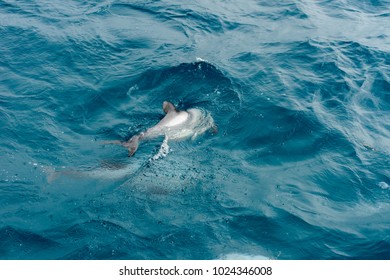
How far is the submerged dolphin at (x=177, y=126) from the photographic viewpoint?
14.0m

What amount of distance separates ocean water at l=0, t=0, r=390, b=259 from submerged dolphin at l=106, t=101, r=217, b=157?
0.34m

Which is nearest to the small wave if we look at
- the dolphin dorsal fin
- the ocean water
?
the ocean water

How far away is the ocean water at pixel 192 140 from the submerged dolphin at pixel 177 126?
342 mm

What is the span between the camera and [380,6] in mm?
26609

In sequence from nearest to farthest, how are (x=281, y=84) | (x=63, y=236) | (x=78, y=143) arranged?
(x=63, y=236), (x=78, y=143), (x=281, y=84)

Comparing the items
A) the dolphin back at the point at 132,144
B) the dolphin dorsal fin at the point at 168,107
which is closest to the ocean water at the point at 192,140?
the dolphin back at the point at 132,144

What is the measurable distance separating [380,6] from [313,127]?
16.7 metres

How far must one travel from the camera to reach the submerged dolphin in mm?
14045

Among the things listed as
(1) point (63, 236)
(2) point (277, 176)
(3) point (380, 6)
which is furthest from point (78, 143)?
(3) point (380, 6)

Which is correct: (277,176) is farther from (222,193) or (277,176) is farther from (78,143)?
(78,143)

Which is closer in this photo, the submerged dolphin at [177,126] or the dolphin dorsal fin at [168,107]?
the submerged dolphin at [177,126]

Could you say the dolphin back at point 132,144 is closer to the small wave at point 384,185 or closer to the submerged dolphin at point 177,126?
the submerged dolphin at point 177,126

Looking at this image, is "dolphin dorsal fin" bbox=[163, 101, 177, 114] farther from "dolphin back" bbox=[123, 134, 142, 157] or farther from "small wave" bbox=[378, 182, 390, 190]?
"small wave" bbox=[378, 182, 390, 190]

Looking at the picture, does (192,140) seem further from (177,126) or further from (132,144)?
(132,144)
